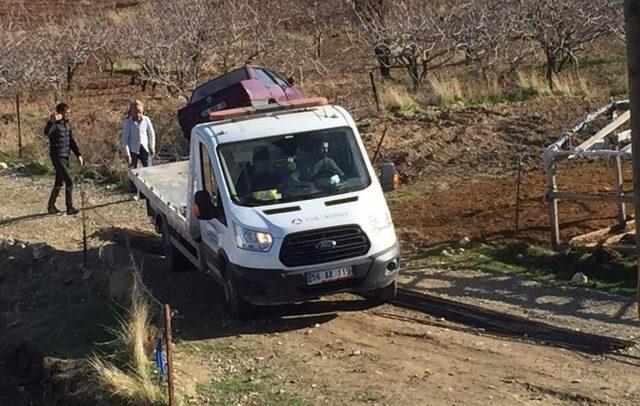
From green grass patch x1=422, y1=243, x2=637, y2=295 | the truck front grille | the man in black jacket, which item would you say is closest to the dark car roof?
the man in black jacket

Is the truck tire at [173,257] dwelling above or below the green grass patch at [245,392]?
above

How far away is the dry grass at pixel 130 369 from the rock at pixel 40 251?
14.7ft

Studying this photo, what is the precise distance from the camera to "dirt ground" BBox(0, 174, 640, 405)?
8.70m

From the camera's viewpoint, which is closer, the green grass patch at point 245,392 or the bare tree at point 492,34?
the green grass patch at point 245,392

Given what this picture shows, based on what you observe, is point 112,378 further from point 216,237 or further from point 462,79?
point 462,79

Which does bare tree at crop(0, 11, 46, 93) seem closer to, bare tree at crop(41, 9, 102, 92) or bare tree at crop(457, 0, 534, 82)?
bare tree at crop(41, 9, 102, 92)

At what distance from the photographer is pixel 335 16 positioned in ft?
137

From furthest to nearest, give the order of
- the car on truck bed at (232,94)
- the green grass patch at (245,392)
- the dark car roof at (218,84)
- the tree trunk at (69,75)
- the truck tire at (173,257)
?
the tree trunk at (69,75) < the dark car roof at (218,84) < the car on truck bed at (232,94) < the truck tire at (173,257) < the green grass patch at (245,392)

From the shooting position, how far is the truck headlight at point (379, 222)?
1048 cm

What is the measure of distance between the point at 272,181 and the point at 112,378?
287 centimetres

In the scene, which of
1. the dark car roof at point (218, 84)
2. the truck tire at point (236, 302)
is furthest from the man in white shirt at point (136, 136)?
the truck tire at point (236, 302)

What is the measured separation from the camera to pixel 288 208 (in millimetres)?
10461

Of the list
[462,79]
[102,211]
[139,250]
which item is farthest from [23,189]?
[462,79]

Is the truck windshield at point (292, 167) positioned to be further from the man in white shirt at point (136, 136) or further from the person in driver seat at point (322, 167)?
the man in white shirt at point (136, 136)
